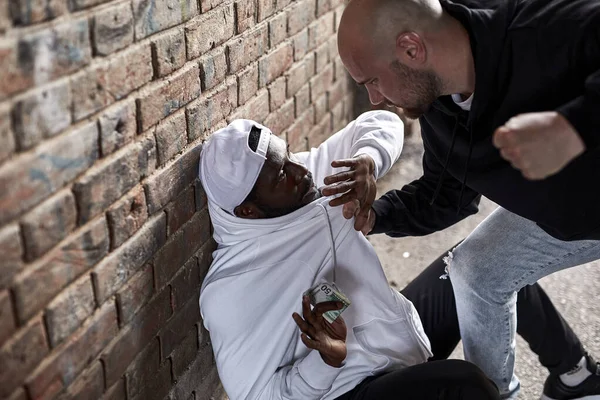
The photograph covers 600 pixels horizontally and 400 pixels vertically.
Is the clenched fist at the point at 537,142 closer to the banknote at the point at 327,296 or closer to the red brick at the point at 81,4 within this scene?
the banknote at the point at 327,296

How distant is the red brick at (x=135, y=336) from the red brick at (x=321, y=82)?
149cm

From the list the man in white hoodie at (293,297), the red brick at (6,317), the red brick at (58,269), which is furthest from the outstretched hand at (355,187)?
the red brick at (6,317)

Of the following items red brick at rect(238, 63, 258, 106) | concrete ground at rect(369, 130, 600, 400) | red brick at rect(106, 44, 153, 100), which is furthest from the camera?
concrete ground at rect(369, 130, 600, 400)

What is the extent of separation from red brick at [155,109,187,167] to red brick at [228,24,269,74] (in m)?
0.36

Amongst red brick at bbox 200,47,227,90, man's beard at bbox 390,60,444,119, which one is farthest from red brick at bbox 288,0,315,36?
man's beard at bbox 390,60,444,119

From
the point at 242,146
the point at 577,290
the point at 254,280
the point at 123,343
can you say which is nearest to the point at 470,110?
the point at 242,146

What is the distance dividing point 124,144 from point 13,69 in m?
0.42

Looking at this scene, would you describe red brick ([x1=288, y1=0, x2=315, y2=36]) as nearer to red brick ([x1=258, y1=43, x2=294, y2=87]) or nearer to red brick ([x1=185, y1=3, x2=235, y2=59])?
red brick ([x1=258, y1=43, x2=294, y2=87])

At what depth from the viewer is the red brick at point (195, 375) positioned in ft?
6.82

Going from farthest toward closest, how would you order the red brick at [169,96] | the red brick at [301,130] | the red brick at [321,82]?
the red brick at [321,82] < the red brick at [301,130] < the red brick at [169,96]

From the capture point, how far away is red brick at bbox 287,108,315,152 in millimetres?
2883

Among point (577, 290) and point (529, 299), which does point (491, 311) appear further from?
point (577, 290)

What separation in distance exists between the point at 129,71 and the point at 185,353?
943mm

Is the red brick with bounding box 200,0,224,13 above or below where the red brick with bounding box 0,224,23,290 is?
above
